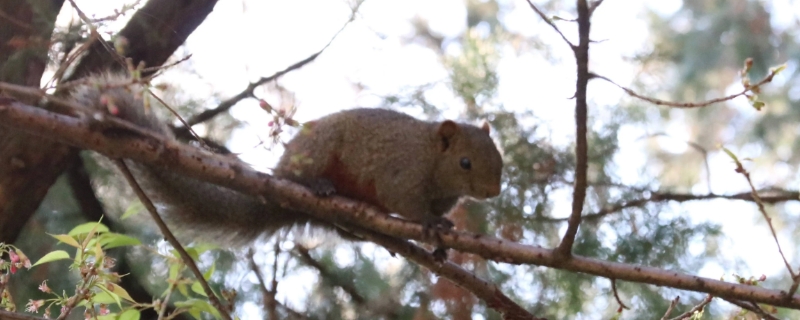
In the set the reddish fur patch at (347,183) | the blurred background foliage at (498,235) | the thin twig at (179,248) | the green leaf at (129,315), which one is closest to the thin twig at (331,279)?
the blurred background foliage at (498,235)

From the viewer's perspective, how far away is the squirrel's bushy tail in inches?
59.0

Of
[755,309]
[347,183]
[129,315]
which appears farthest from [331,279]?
[755,309]

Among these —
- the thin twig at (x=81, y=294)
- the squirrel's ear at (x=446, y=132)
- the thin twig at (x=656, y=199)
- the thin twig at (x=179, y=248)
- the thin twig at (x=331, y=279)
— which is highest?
the thin twig at (x=656, y=199)

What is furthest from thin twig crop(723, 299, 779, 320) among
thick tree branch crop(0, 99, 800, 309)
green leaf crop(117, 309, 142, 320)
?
green leaf crop(117, 309, 142, 320)

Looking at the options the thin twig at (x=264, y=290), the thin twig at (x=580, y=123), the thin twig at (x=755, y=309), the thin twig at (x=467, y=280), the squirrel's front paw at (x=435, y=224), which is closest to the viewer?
the thin twig at (x=580, y=123)

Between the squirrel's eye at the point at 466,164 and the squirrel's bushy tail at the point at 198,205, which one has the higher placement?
the squirrel's eye at the point at 466,164

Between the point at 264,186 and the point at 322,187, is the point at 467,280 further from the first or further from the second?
the point at 264,186

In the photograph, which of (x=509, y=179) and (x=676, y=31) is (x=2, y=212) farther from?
(x=676, y=31)

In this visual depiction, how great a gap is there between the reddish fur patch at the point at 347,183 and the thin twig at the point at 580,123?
628mm

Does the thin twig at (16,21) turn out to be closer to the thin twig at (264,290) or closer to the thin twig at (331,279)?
the thin twig at (264,290)

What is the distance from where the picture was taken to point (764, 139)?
439cm

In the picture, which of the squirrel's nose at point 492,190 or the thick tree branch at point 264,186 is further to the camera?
the squirrel's nose at point 492,190

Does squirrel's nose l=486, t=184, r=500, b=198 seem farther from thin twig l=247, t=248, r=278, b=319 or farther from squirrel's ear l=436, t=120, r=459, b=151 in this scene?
thin twig l=247, t=248, r=278, b=319

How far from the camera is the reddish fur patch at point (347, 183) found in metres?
1.75
